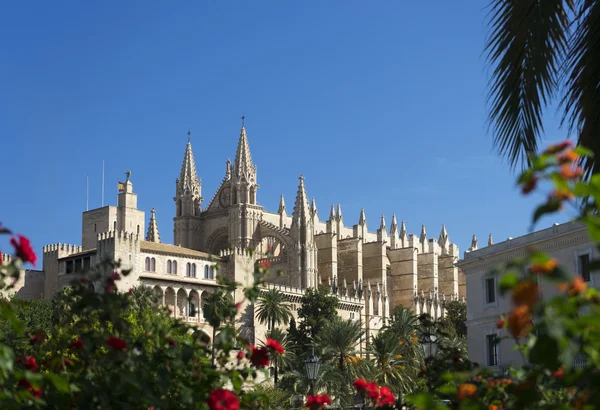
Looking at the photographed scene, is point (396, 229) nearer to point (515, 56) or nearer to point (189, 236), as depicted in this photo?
point (189, 236)

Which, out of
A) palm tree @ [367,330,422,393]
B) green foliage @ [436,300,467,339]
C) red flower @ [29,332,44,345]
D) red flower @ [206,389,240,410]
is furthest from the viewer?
green foliage @ [436,300,467,339]

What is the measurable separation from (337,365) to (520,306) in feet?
176

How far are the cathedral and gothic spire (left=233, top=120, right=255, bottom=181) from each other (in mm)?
97

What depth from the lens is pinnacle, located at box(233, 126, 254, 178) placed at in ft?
312

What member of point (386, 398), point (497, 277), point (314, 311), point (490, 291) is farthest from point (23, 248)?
point (314, 311)

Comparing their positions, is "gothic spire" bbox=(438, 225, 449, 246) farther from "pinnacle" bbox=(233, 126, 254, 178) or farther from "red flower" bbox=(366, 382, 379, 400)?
"red flower" bbox=(366, 382, 379, 400)

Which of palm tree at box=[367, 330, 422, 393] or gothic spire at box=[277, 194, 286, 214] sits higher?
gothic spire at box=[277, 194, 286, 214]

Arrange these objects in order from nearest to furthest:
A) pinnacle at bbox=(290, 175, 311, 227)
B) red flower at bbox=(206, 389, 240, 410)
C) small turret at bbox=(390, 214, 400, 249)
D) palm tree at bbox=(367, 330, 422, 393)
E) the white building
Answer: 1. red flower at bbox=(206, 389, 240, 410)
2. the white building
3. palm tree at bbox=(367, 330, 422, 393)
4. pinnacle at bbox=(290, 175, 311, 227)
5. small turret at bbox=(390, 214, 400, 249)

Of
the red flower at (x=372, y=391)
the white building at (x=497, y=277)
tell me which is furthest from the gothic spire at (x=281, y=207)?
the red flower at (x=372, y=391)

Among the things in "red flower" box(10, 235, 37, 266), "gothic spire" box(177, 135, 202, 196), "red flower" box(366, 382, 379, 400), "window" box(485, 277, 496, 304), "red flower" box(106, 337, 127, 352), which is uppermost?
"gothic spire" box(177, 135, 202, 196)

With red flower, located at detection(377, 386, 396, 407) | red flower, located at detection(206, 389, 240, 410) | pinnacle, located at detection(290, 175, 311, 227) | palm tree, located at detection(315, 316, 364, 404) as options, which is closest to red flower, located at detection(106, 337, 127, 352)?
red flower, located at detection(206, 389, 240, 410)

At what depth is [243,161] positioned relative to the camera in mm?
96188

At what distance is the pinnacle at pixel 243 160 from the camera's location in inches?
3748

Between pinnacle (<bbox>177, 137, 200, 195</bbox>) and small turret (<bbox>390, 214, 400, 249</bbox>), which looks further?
small turret (<bbox>390, 214, 400, 249</bbox>)
